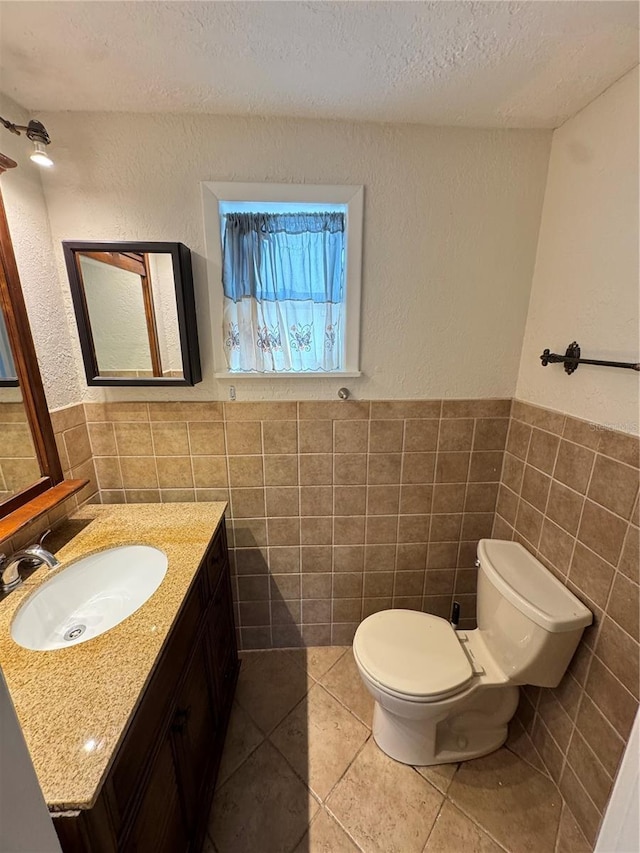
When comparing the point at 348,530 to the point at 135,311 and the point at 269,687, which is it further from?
the point at 135,311

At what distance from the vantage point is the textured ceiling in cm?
82

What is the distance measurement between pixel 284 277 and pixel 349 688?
1845 mm

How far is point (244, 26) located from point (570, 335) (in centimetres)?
132

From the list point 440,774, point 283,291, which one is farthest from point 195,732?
point 283,291

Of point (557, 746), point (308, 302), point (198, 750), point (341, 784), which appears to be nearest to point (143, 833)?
point (198, 750)

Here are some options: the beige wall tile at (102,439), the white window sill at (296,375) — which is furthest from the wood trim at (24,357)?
the white window sill at (296,375)

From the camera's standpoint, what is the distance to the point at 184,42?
903mm

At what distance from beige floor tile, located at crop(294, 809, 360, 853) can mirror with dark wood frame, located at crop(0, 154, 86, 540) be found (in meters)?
1.35

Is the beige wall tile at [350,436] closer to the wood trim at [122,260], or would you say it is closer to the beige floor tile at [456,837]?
the wood trim at [122,260]

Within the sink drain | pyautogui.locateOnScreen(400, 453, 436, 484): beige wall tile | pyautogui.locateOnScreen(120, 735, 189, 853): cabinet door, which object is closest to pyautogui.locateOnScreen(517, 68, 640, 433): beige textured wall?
pyautogui.locateOnScreen(400, 453, 436, 484): beige wall tile

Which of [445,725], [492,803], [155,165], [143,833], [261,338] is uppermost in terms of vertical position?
[155,165]

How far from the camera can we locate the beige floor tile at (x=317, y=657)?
168cm

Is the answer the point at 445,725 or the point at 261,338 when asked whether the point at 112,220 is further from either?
the point at 445,725

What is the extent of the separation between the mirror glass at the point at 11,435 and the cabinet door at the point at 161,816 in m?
0.87
